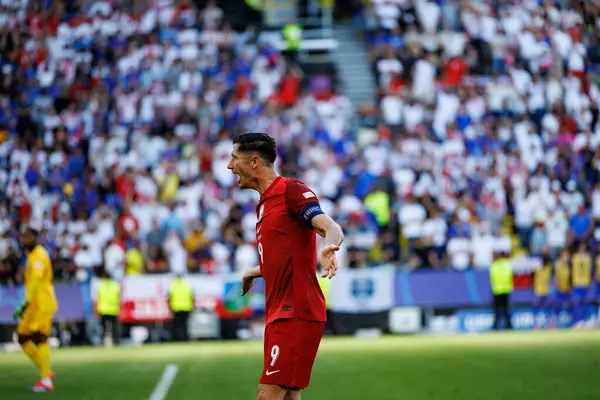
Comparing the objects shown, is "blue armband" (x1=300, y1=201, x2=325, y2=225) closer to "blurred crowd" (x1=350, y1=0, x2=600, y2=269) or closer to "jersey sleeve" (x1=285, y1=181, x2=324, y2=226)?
"jersey sleeve" (x1=285, y1=181, x2=324, y2=226)

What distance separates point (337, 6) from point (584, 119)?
8.74m

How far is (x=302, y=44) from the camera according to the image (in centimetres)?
2938

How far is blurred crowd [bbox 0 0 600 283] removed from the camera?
76.1 ft

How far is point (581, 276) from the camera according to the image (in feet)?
75.2

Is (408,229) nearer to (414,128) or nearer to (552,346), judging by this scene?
(414,128)

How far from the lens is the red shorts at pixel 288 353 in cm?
585

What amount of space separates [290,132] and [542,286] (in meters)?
7.25

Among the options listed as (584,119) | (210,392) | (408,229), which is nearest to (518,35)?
(584,119)

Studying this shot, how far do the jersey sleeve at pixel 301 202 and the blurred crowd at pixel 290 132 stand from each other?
1652cm

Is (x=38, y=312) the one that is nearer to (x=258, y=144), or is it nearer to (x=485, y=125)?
(x=258, y=144)

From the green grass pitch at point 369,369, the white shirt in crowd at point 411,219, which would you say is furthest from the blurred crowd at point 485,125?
the green grass pitch at point 369,369

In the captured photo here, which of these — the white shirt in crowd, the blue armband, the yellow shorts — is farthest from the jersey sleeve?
the white shirt in crowd

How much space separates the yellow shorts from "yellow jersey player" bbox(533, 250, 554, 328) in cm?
1282

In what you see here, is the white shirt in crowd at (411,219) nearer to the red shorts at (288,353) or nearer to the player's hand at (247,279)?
the player's hand at (247,279)
